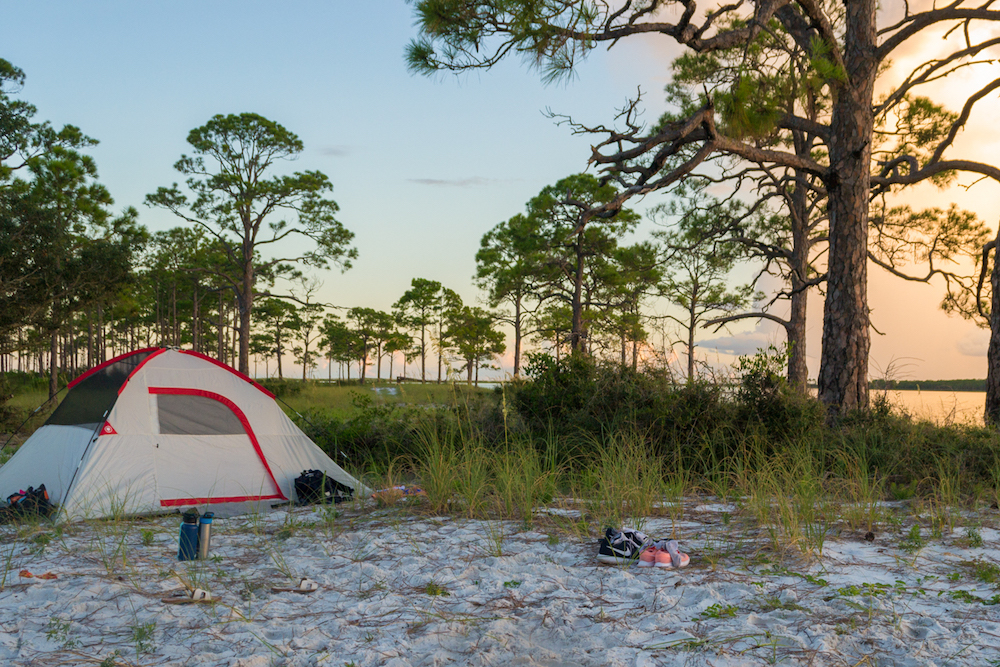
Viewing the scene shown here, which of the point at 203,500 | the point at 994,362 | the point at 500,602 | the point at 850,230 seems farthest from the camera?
the point at 994,362

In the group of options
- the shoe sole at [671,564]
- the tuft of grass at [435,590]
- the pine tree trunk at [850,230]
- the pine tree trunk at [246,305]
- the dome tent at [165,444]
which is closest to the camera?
the tuft of grass at [435,590]

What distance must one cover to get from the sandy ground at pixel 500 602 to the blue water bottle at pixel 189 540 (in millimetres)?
128

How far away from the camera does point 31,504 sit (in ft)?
20.0

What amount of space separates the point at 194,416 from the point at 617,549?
4.96m

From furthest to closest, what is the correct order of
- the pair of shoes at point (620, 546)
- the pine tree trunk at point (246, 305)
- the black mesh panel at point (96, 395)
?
the pine tree trunk at point (246, 305)
the black mesh panel at point (96, 395)
the pair of shoes at point (620, 546)

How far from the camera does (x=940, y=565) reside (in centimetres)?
426

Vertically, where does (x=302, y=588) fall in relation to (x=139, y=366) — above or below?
below

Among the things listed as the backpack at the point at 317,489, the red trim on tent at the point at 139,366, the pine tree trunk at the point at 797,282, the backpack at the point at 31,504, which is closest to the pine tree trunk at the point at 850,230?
the pine tree trunk at the point at 797,282

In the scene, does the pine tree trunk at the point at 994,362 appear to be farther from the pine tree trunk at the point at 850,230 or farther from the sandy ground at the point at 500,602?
the sandy ground at the point at 500,602

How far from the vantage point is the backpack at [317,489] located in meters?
6.89

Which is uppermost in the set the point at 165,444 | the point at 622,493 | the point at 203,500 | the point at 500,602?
the point at 165,444

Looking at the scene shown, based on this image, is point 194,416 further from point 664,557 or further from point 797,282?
point 797,282

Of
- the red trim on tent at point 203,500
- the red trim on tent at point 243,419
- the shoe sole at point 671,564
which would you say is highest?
the red trim on tent at point 243,419

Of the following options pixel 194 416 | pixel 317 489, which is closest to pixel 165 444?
pixel 194 416
